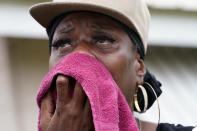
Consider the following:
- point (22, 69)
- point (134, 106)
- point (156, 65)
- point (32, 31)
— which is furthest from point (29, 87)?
point (134, 106)

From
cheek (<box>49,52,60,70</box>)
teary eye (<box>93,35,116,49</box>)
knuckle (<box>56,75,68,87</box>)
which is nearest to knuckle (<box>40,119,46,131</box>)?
knuckle (<box>56,75,68,87</box>)

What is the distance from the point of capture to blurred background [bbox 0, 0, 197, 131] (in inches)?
204

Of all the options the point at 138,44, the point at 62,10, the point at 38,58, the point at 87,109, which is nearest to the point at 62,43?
the point at 62,10

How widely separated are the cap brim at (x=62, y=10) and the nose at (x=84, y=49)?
0.18 metres

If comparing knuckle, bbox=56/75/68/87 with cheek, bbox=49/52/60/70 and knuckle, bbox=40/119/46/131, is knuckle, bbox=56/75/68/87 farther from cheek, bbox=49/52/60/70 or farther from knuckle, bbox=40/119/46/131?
cheek, bbox=49/52/60/70

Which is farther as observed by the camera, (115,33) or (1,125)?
(1,125)

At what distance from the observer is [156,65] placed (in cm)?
575

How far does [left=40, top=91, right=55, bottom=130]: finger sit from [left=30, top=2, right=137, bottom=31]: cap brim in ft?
1.55

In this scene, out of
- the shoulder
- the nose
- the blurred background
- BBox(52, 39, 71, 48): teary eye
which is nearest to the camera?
the nose

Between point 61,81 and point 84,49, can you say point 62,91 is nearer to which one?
point 61,81

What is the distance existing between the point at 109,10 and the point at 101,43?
0.56 ft

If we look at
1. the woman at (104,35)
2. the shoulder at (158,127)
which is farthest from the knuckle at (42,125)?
the shoulder at (158,127)

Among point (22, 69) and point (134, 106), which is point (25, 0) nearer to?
point (22, 69)

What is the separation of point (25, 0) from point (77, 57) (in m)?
2.81
